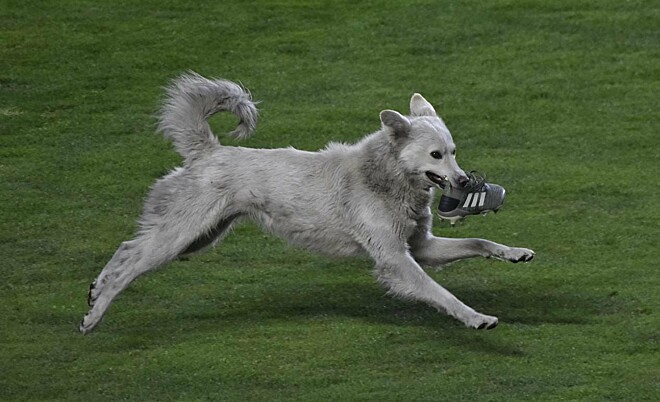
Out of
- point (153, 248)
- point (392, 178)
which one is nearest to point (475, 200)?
point (392, 178)

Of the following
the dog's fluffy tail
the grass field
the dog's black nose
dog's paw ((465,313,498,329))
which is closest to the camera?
the grass field

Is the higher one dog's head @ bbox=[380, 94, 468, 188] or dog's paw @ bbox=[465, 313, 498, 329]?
dog's head @ bbox=[380, 94, 468, 188]

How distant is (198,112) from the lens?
335 inches

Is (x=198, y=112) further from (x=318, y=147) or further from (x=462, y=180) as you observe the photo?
(x=318, y=147)

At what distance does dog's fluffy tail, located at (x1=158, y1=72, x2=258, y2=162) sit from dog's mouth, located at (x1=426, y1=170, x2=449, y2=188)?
119 centimetres

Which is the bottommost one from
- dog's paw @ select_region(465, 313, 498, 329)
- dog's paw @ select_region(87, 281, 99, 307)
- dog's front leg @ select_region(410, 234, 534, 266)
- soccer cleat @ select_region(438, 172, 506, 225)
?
dog's paw @ select_region(87, 281, 99, 307)

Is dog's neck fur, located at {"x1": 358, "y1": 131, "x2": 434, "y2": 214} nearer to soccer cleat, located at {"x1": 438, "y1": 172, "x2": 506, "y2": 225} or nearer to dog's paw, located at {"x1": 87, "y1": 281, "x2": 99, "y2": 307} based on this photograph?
soccer cleat, located at {"x1": 438, "y1": 172, "x2": 506, "y2": 225}

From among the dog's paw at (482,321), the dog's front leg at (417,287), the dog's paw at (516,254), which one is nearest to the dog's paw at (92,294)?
the dog's front leg at (417,287)

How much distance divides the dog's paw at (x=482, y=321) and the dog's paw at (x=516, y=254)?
533 mm

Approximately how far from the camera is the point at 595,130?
1164cm

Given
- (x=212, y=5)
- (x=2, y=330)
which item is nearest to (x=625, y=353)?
(x=2, y=330)

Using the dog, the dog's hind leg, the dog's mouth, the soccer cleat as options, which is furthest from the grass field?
the dog's mouth

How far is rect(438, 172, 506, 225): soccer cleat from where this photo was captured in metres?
8.08

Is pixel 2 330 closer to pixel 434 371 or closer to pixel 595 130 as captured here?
pixel 434 371
